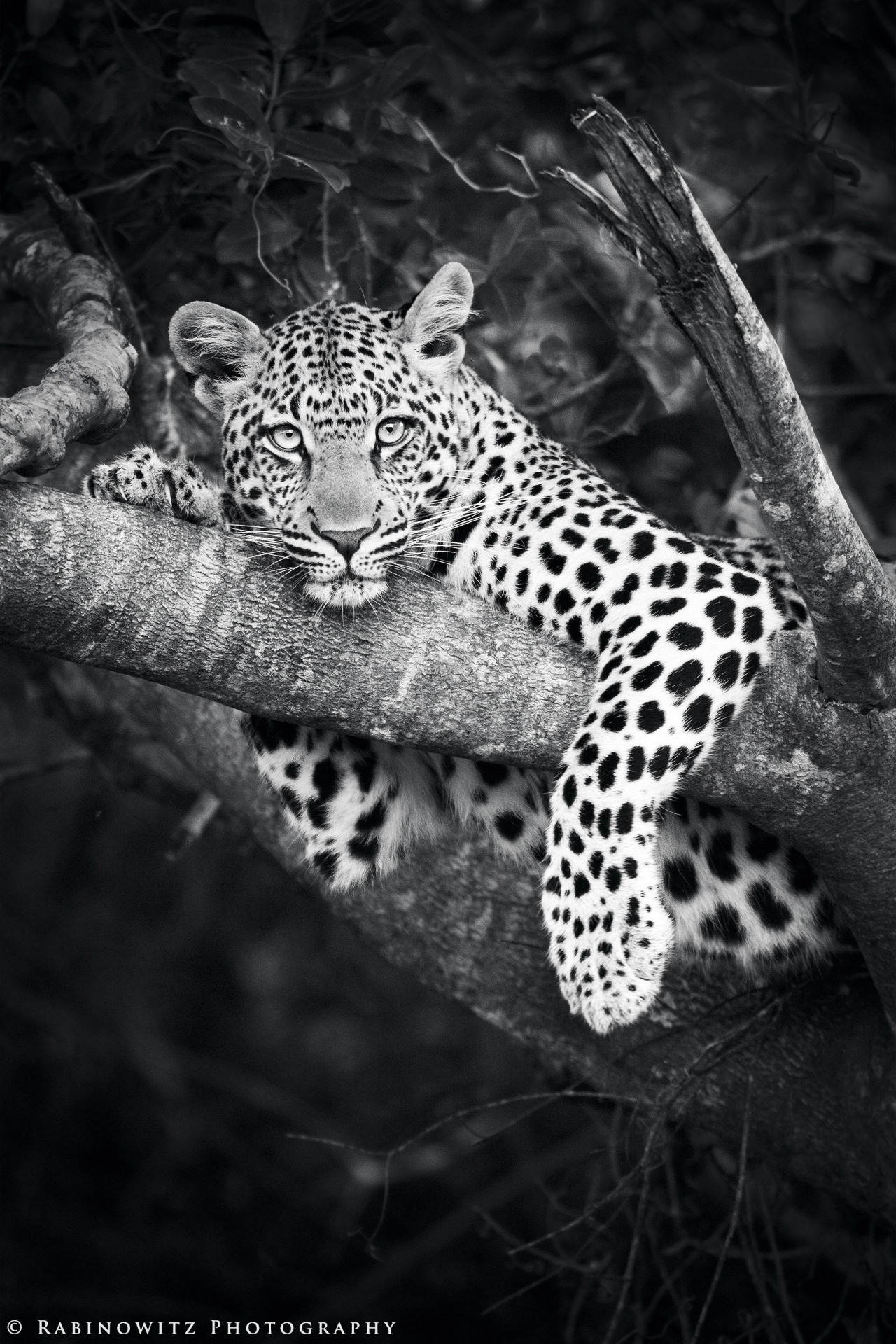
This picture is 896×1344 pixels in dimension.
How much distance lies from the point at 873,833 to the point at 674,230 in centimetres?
187

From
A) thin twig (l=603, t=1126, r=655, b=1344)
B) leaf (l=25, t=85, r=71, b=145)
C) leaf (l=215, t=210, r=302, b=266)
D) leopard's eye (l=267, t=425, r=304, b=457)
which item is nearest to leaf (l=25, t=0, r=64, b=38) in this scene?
leaf (l=25, t=85, r=71, b=145)

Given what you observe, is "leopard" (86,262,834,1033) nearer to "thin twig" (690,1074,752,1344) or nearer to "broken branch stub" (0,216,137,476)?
"broken branch stub" (0,216,137,476)

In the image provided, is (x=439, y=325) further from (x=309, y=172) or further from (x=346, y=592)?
(x=346, y=592)

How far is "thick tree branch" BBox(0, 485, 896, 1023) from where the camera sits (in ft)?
11.4

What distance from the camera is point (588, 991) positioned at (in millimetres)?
4086

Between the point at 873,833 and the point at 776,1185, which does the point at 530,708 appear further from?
the point at 776,1185

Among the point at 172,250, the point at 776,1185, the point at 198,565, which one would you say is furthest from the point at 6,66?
the point at 776,1185

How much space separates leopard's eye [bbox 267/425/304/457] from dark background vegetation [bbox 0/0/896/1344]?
2.97ft

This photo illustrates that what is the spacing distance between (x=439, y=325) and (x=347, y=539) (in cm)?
114

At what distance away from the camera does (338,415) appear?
4641mm

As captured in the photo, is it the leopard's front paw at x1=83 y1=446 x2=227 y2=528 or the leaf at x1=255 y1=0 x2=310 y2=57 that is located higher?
the leaf at x1=255 y1=0 x2=310 y2=57

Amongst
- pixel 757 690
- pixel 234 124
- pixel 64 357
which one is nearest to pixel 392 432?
pixel 64 357

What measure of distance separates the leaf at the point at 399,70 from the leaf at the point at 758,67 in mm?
1250

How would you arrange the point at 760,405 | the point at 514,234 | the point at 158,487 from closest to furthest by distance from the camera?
the point at 760,405
the point at 158,487
the point at 514,234
